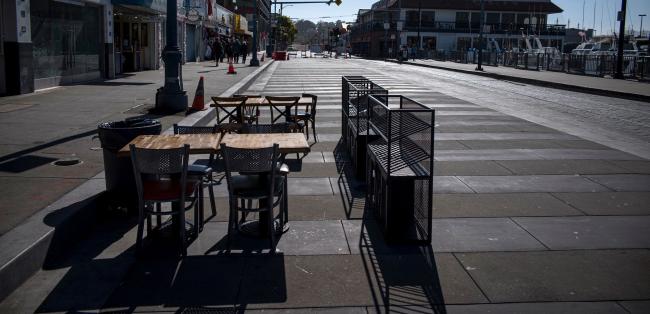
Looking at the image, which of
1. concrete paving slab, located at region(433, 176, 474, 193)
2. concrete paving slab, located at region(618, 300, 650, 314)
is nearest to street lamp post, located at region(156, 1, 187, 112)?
concrete paving slab, located at region(433, 176, 474, 193)

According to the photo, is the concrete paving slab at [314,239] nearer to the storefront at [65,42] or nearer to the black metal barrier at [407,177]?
the black metal barrier at [407,177]

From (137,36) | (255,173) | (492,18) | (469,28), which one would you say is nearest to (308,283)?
(255,173)

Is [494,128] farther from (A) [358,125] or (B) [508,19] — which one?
(B) [508,19]

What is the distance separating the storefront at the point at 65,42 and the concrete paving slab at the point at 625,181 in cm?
Answer: 1548

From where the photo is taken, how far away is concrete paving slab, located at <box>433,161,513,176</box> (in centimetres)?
894

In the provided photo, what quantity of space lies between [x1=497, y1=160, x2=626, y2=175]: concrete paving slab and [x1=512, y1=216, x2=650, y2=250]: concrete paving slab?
2.29m

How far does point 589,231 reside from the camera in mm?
6270

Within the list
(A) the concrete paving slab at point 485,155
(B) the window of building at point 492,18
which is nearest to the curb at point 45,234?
(A) the concrete paving slab at point 485,155

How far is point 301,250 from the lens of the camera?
5.72 m

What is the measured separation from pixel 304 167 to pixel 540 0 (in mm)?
97028

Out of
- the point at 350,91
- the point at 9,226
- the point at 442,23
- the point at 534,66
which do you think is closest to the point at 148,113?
the point at 350,91

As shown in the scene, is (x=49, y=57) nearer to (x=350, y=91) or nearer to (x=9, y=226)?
(x=350, y=91)

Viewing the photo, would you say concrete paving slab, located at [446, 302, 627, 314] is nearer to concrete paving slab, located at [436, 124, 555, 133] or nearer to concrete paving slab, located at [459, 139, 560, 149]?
concrete paving slab, located at [459, 139, 560, 149]

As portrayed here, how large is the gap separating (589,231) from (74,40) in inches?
767
